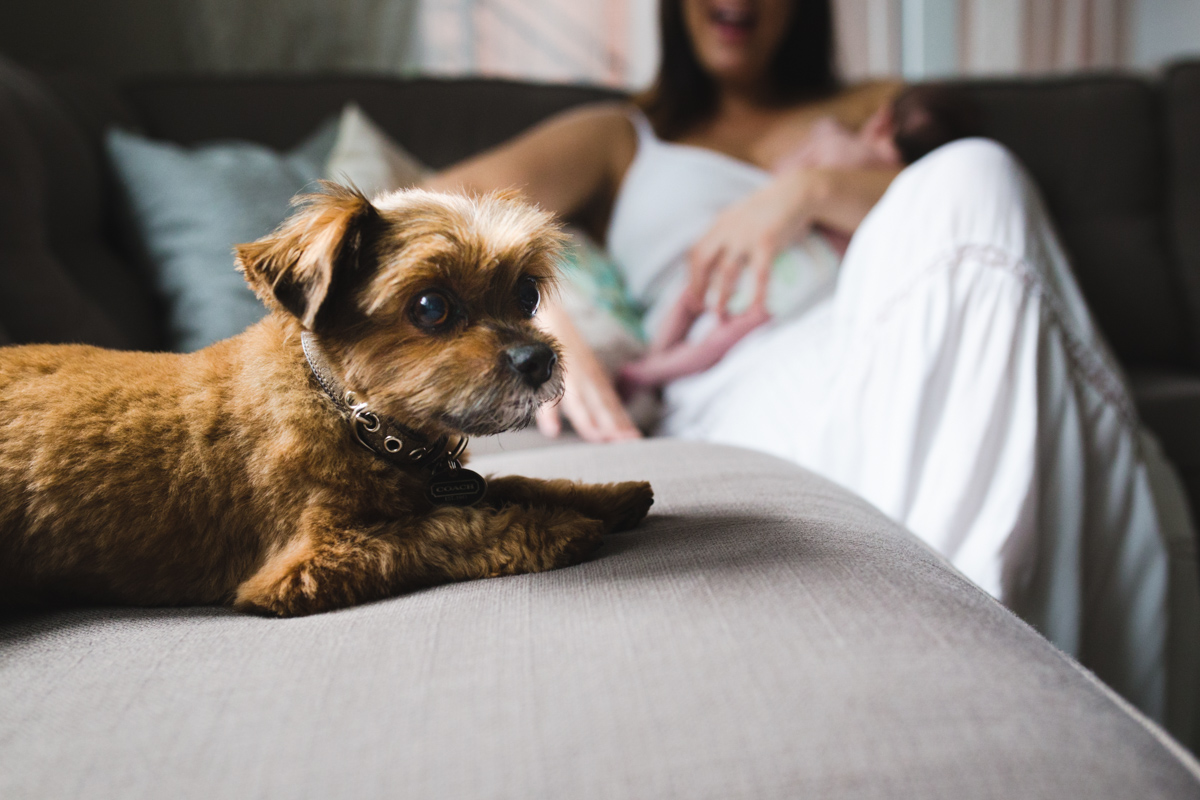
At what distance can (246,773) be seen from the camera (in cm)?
45

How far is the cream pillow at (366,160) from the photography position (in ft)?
6.01

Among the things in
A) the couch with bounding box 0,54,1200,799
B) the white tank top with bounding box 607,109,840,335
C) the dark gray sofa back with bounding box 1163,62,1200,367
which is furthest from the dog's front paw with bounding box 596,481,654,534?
the dark gray sofa back with bounding box 1163,62,1200,367

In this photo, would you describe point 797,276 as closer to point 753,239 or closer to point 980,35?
point 753,239

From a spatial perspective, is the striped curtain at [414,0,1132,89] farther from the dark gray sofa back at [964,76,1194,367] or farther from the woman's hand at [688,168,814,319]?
the woman's hand at [688,168,814,319]

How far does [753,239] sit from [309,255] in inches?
51.3

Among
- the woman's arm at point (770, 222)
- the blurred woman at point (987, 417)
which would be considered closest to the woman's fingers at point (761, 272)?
the woman's arm at point (770, 222)

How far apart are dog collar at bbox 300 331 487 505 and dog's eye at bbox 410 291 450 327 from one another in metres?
0.09

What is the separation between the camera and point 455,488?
71 centimetres

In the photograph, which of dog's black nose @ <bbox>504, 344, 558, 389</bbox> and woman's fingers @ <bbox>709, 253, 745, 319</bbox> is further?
woman's fingers @ <bbox>709, 253, 745, 319</bbox>

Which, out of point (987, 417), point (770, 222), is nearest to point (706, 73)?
point (770, 222)

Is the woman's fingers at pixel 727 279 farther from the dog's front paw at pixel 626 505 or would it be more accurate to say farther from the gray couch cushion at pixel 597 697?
the gray couch cushion at pixel 597 697

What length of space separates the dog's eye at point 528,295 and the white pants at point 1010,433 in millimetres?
723

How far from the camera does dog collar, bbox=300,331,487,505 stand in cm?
66

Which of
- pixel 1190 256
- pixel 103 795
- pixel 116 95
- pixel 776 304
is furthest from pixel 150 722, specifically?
pixel 1190 256
